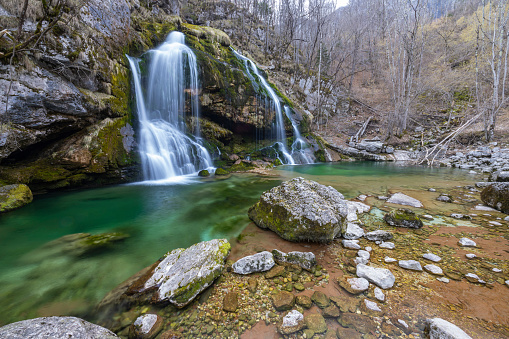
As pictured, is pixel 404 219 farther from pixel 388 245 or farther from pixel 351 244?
pixel 351 244

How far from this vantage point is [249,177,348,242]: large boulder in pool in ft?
8.93

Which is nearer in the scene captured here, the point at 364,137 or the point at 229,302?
the point at 229,302

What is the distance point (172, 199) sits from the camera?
567 cm

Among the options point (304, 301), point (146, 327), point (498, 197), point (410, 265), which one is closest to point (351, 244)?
point (410, 265)

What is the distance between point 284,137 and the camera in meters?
14.0

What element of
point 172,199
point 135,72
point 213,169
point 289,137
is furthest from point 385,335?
point 289,137

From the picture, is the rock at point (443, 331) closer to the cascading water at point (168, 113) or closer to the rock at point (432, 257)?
the rock at point (432, 257)

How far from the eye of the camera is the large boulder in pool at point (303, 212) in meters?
2.72

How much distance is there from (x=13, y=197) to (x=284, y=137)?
12.8 metres

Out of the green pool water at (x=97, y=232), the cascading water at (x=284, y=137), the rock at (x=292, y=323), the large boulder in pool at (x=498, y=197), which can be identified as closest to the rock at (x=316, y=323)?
the rock at (x=292, y=323)

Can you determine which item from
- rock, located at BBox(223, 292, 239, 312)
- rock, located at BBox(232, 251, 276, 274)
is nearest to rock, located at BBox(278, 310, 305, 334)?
rock, located at BBox(223, 292, 239, 312)

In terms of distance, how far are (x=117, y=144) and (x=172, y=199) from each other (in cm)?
A: 326

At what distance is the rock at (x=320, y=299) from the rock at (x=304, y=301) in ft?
0.16

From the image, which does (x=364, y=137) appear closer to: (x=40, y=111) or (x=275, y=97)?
(x=275, y=97)
